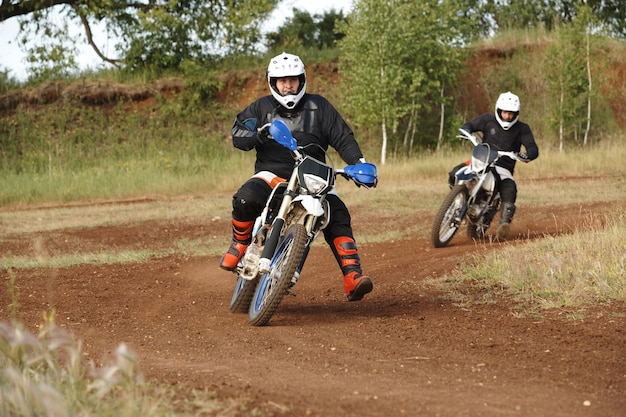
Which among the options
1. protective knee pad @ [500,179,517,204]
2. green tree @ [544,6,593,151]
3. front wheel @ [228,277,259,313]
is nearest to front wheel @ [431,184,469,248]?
protective knee pad @ [500,179,517,204]

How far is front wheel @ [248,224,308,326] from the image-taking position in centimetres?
702

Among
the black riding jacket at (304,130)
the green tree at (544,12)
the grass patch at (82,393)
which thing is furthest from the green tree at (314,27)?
the grass patch at (82,393)

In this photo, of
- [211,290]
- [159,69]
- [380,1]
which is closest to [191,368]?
[211,290]

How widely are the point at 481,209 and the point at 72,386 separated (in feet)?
29.3

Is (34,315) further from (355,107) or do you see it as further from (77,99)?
(77,99)

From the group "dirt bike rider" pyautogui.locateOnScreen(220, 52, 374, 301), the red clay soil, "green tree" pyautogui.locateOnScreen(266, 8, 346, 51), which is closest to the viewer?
the red clay soil

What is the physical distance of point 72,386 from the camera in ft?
14.2

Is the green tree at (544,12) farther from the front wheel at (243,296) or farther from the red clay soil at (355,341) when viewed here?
the front wheel at (243,296)

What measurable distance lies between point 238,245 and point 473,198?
5174 mm

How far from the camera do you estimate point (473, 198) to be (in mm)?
12328

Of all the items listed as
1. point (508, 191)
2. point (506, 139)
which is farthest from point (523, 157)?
point (506, 139)

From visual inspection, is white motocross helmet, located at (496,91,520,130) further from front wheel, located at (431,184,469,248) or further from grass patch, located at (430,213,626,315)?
grass patch, located at (430,213,626,315)

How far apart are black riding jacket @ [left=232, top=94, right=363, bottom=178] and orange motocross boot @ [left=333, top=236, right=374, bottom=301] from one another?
67 cm

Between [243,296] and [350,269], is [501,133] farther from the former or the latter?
[243,296]
